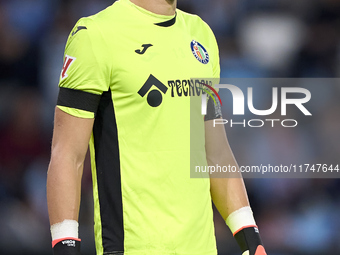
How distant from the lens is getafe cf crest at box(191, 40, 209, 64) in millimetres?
2168

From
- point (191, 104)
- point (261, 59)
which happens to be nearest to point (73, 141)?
point (191, 104)

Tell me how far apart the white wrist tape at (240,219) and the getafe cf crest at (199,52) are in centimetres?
60

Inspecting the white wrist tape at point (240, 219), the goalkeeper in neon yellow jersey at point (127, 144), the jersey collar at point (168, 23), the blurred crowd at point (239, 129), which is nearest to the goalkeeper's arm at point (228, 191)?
the white wrist tape at point (240, 219)

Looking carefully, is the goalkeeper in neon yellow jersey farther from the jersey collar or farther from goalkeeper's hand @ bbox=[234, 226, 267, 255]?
goalkeeper's hand @ bbox=[234, 226, 267, 255]

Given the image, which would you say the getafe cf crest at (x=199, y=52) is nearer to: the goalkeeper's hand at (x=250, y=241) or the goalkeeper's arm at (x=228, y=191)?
the goalkeeper's arm at (x=228, y=191)

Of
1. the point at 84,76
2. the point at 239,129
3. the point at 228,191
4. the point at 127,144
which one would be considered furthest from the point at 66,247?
the point at 239,129

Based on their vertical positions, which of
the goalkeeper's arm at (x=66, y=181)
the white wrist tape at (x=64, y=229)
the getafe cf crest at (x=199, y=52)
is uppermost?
the getafe cf crest at (x=199, y=52)

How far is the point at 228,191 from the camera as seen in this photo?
7.35 ft

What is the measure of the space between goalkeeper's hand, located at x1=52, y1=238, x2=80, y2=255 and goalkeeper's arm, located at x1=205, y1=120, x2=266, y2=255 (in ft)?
2.09

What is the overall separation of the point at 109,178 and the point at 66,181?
0.54 ft

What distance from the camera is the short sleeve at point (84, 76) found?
6.16 ft

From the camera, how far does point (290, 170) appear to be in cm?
500

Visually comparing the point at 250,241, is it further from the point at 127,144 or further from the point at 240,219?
the point at 127,144

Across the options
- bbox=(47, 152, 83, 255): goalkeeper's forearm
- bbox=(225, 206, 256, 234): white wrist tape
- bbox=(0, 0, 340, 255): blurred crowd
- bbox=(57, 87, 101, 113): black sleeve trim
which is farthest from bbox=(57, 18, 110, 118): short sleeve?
bbox=(0, 0, 340, 255): blurred crowd
